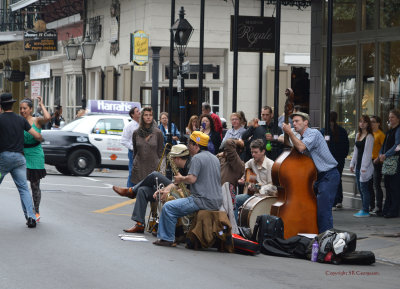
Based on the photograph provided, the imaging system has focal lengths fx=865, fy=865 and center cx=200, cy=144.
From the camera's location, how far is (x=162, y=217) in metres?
10.9

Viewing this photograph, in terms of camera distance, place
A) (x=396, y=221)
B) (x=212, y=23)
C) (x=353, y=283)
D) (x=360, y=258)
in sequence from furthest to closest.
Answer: (x=212, y=23) → (x=396, y=221) → (x=360, y=258) → (x=353, y=283)

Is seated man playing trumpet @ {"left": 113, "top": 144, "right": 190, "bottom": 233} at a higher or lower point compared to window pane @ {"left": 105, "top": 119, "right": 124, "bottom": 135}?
lower

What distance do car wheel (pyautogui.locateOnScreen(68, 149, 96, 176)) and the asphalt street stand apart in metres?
9.57

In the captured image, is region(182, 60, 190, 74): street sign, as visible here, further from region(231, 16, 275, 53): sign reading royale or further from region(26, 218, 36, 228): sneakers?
region(26, 218, 36, 228): sneakers

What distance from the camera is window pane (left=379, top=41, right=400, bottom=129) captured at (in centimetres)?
1627

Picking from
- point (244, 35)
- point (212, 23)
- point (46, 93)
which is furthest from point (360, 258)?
point (46, 93)

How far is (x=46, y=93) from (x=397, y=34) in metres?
32.6

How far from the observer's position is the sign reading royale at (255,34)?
1617cm

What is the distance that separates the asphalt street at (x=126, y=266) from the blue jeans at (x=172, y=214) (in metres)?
0.24

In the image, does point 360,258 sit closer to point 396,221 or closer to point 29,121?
point 396,221

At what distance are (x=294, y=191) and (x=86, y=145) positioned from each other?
40.4 feet

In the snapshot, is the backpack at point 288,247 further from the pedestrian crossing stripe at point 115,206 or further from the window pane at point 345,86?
the window pane at point 345,86

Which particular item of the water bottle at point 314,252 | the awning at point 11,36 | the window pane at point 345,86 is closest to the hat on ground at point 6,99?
the water bottle at point 314,252

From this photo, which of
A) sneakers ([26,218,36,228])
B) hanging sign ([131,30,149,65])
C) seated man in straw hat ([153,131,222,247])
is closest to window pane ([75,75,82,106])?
hanging sign ([131,30,149,65])
